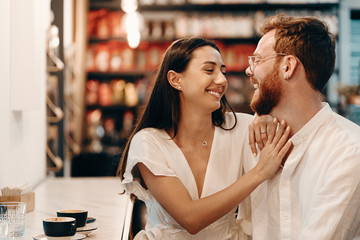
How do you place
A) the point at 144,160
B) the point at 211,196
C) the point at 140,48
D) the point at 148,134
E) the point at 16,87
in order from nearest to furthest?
1. the point at 211,196
2. the point at 144,160
3. the point at 148,134
4. the point at 16,87
5. the point at 140,48

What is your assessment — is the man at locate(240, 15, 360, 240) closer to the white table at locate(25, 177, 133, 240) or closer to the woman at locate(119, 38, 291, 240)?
the woman at locate(119, 38, 291, 240)

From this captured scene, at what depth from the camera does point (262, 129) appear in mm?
2088

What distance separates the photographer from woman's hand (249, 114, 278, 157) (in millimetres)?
2055

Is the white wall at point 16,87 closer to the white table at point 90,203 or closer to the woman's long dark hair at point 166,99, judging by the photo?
the white table at point 90,203

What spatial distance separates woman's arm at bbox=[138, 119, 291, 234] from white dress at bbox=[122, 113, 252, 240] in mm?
65

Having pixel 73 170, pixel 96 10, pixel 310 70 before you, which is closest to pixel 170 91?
pixel 310 70

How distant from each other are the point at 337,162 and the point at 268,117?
0.42 metres

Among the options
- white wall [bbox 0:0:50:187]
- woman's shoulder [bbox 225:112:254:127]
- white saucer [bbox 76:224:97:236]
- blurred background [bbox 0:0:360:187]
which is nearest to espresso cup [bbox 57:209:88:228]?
white saucer [bbox 76:224:97:236]

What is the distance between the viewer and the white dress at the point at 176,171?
2.22 meters

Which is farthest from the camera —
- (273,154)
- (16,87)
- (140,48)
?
(140,48)

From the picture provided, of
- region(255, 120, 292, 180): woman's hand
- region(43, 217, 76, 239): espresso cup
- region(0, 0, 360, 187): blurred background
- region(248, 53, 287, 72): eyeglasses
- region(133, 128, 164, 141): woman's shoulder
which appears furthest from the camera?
region(0, 0, 360, 187): blurred background

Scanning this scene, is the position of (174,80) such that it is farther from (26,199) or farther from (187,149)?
(26,199)

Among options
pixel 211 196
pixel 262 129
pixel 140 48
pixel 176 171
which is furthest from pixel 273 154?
pixel 140 48

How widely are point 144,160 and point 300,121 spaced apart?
68cm
